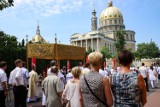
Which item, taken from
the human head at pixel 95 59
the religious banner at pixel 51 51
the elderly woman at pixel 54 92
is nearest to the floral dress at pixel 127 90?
the human head at pixel 95 59

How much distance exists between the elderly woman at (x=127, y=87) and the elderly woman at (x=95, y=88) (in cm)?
12

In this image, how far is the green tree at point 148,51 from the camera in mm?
112562

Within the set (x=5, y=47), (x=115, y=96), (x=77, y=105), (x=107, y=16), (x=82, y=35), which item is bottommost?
(x=77, y=105)

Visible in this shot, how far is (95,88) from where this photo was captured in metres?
4.25

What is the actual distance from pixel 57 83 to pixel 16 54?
30.1 m

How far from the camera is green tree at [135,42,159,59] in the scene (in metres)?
113

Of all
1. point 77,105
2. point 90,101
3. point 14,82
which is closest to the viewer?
point 90,101

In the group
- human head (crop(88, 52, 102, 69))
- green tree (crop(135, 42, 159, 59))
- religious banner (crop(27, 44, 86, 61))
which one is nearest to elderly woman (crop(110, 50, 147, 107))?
human head (crop(88, 52, 102, 69))

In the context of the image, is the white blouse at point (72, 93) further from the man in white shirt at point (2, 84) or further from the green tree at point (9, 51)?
the green tree at point (9, 51)

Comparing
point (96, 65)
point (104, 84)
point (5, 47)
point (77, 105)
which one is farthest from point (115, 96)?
point (5, 47)

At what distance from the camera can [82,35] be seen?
4313 inches

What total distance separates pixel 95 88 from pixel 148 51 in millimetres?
112712

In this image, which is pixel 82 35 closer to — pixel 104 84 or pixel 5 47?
pixel 5 47

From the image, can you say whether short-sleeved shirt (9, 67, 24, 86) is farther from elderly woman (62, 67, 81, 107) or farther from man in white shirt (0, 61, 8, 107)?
elderly woman (62, 67, 81, 107)
